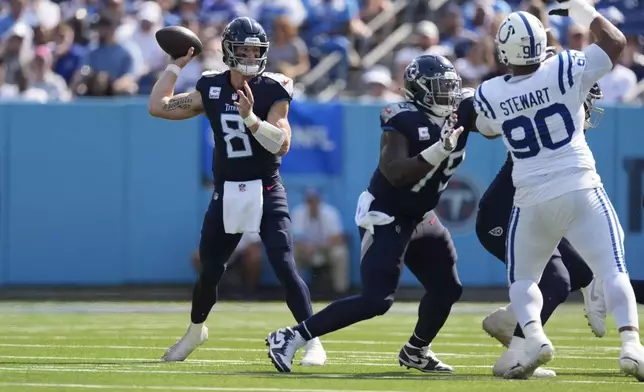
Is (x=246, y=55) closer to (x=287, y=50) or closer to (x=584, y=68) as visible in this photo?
(x=584, y=68)

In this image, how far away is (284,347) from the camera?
23.5 feet

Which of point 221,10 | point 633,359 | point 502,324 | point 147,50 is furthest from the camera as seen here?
point 221,10

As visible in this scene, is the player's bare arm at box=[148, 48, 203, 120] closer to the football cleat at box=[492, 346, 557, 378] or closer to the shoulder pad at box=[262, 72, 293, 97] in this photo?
the shoulder pad at box=[262, 72, 293, 97]

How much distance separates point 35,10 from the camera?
17094mm

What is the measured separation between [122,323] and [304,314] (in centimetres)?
364

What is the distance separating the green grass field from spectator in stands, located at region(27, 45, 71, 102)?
10.3 feet

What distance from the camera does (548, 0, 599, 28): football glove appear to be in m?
7.04

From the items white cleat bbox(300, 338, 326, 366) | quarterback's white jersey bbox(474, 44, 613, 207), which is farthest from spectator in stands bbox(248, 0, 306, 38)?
quarterback's white jersey bbox(474, 44, 613, 207)

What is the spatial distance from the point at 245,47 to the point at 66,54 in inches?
340

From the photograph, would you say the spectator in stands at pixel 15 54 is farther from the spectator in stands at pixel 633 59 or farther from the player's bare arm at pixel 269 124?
the player's bare arm at pixel 269 124

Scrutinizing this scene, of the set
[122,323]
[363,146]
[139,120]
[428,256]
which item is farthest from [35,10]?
[428,256]

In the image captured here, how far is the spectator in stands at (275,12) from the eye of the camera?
52.6ft

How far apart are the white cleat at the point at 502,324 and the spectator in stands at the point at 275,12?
848 centimetres

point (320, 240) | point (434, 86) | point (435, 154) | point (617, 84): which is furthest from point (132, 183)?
point (435, 154)
